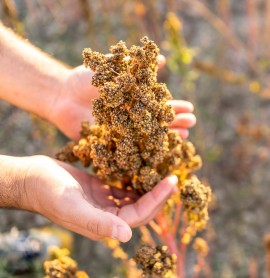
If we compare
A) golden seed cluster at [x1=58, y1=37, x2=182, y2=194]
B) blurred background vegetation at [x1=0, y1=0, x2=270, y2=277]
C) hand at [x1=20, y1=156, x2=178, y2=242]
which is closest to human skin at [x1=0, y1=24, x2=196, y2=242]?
hand at [x1=20, y1=156, x2=178, y2=242]

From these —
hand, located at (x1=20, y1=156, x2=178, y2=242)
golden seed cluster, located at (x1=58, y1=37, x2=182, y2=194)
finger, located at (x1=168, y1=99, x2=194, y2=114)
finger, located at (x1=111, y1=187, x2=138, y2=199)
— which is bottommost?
hand, located at (x1=20, y1=156, x2=178, y2=242)

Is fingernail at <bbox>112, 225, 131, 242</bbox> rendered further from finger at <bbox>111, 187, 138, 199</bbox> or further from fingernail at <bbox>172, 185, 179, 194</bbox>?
finger at <bbox>111, 187, 138, 199</bbox>

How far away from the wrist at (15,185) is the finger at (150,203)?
14.7 inches

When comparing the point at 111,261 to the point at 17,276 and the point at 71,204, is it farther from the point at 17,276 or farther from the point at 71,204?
the point at 71,204

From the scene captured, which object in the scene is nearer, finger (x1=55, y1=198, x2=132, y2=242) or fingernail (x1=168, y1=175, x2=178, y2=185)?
finger (x1=55, y1=198, x2=132, y2=242)

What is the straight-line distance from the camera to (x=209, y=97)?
3744 mm

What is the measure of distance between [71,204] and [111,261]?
1639 millimetres

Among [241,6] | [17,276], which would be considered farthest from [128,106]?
[241,6]

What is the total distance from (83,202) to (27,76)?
0.90 meters

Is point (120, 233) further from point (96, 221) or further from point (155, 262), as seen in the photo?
point (155, 262)

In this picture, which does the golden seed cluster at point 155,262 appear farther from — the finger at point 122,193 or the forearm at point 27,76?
the forearm at point 27,76

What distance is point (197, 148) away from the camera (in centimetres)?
325

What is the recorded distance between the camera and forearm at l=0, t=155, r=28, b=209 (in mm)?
1723

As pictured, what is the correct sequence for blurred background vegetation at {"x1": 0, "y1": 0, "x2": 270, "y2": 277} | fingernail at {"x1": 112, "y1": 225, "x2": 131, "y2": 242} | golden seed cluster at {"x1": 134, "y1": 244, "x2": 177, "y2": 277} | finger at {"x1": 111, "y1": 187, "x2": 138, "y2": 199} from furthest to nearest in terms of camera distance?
blurred background vegetation at {"x1": 0, "y1": 0, "x2": 270, "y2": 277} < finger at {"x1": 111, "y1": 187, "x2": 138, "y2": 199} < golden seed cluster at {"x1": 134, "y1": 244, "x2": 177, "y2": 277} < fingernail at {"x1": 112, "y1": 225, "x2": 131, "y2": 242}
